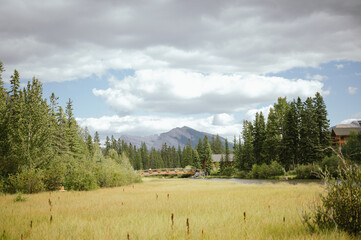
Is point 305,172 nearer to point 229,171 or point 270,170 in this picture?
point 270,170

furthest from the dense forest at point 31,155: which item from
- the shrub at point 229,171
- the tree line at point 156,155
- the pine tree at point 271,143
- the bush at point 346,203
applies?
the tree line at point 156,155

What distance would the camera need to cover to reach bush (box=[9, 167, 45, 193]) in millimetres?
20188

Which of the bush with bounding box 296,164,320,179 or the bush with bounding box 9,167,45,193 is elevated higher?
the bush with bounding box 9,167,45,193

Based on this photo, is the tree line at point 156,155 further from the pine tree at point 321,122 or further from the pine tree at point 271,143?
the pine tree at point 321,122

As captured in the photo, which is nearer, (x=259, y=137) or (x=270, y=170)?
(x=270, y=170)

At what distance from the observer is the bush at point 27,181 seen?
2019 cm

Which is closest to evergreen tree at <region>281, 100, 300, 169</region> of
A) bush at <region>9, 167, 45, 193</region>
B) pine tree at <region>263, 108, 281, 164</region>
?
pine tree at <region>263, 108, 281, 164</region>

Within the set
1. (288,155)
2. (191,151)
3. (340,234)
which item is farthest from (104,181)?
(191,151)

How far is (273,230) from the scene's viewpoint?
7.33 m

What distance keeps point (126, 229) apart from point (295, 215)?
19.9 ft

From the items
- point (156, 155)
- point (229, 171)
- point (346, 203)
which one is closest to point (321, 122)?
point (229, 171)

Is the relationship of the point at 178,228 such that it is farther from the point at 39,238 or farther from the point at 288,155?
the point at 288,155

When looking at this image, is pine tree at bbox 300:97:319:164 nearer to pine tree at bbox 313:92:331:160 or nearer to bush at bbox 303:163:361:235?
pine tree at bbox 313:92:331:160

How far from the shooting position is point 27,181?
805 inches
